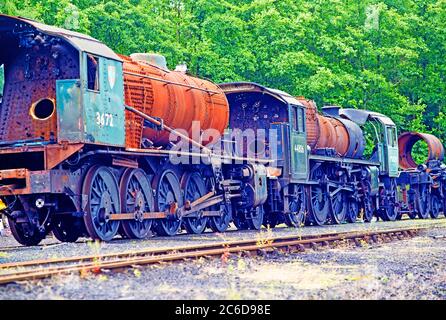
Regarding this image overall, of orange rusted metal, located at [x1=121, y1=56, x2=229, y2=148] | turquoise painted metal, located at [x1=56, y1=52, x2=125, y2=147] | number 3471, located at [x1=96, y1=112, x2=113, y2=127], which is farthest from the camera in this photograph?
orange rusted metal, located at [x1=121, y1=56, x2=229, y2=148]

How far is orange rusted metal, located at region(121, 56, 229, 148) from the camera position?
51.5 ft

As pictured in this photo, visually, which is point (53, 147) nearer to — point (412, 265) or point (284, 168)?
point (412, 265)

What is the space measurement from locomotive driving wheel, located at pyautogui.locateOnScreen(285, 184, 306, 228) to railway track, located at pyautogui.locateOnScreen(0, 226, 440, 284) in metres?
4.39

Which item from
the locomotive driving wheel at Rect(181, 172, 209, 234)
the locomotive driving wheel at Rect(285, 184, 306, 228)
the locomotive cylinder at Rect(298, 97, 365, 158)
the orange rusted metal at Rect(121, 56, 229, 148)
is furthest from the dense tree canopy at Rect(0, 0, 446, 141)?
the locomotive driving wheel at Rect(181, 172, 209, 234)

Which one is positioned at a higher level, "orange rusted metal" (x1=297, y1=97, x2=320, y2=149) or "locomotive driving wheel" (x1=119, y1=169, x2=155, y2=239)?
"orange rusted metal" (x1=297, y1=97, x2=320, y2=149)

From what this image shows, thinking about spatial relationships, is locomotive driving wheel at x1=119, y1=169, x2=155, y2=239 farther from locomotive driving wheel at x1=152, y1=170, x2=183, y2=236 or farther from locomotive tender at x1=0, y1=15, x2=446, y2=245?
locomotive driving wheel at x1=152, y1=170, x2=183, y2=236

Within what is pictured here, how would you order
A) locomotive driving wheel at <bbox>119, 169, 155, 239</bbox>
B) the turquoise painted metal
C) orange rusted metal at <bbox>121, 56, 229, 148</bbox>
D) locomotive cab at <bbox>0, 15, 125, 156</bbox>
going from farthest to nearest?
orange rusted metal at <bbox>121, 56, 229, 148</bbox>
locomotive driving wheel at <bbox>119, 169, 155, 239</bbox>
locomotive cab at <bbox>0, 15, 125, 156</bbox>
the turquoise painted metal

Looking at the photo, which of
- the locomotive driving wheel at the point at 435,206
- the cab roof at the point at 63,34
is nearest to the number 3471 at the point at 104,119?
the cab roof at the point at 63,34

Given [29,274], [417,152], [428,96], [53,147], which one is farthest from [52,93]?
[428,96]

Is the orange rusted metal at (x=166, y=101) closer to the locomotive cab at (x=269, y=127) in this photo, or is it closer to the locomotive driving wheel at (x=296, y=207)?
the locomotive cab at (x=269, y=127)

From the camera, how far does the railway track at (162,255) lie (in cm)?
908
